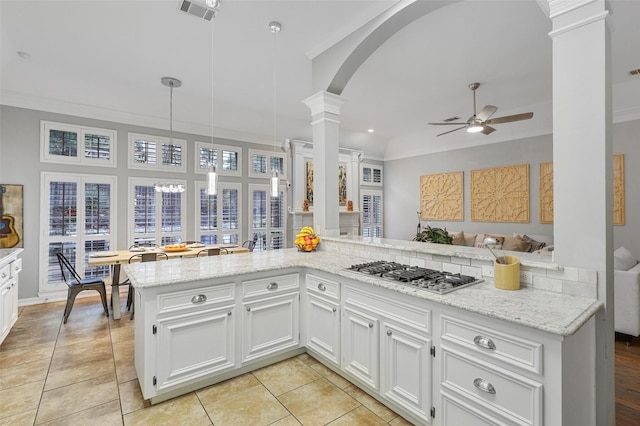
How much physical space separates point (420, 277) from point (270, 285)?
1.23 metres

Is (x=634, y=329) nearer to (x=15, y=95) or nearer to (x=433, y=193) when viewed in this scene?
(x=433, y=193)

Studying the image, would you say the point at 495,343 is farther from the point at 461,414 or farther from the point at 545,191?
the point at 545,191

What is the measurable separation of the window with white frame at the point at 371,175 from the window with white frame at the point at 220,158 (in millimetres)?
3482

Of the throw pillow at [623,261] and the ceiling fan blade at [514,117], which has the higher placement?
the ceiling fan blade at [514,117]

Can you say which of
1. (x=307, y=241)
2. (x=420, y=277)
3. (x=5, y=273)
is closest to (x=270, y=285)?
(x=307, y=241)

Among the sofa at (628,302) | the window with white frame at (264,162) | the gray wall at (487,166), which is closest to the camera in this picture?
the sofa at (628,302)

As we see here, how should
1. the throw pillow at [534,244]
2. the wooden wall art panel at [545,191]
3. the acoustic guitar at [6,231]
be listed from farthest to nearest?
the wooden wall art panel at [545,191]
the throw pillow at [534,244]
the acoustic guitar at [6,231]

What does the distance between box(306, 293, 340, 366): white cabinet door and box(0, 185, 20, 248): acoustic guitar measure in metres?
4.56

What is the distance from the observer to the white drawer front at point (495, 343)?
136 centimetres

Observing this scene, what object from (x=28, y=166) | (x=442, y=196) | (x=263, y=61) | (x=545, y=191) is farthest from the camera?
(x=442, y=196)

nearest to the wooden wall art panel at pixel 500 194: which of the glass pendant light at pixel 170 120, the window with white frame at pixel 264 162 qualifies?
the window with white frame at pixel 264 162

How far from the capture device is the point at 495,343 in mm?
1481

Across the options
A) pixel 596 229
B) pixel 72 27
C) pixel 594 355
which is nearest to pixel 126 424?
pixel 594 355

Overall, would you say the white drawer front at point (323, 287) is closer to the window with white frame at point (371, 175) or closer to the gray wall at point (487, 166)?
the gray wall at point (487, 166)
